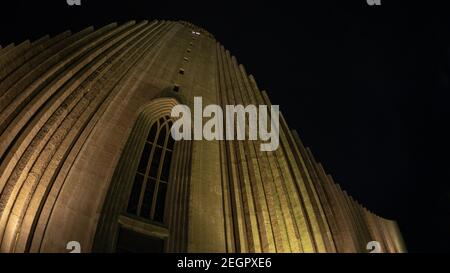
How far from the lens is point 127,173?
13133 mm

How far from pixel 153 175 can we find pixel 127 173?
112 cm

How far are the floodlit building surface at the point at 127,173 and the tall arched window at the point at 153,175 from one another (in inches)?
1.7

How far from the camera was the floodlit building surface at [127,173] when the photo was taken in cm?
1110

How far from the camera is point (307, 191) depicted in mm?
14281

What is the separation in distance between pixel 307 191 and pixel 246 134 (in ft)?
10.5

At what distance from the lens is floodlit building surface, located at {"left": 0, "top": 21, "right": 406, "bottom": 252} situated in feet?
36.4

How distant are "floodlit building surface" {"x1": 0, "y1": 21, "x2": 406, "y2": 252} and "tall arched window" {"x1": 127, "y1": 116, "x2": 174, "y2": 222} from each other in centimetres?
4

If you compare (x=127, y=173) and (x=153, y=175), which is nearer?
(x=127, y=173)

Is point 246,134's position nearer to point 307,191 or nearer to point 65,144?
point 307,191

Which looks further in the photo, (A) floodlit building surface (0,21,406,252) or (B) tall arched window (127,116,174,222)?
(B) tall arched window (127,116,174,222)

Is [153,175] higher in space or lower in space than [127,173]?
higher

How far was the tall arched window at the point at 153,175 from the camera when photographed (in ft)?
42.0

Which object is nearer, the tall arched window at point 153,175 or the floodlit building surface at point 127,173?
the floodlit building surface at point 127,173
